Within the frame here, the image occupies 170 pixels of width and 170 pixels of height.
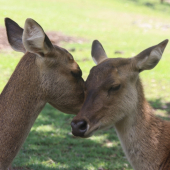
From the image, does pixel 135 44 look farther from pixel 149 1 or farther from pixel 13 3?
pixel 149 1

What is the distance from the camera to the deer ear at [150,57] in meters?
3.67

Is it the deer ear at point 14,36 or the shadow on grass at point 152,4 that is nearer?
the deer ear at point 14,36

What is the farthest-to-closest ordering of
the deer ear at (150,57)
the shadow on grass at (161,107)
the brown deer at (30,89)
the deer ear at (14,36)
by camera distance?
the shadow on grass at (161,107) → the deer ear at (14,36) → the deer ear at (150,57) → the brown deer at (30,89)

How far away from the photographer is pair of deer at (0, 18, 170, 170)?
3.59 metres

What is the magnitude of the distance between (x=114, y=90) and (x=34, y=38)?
1083 millimetres

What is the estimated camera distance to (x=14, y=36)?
4301 mm

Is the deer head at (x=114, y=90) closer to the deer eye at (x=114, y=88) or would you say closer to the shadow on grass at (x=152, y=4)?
the deer eye at (x=114, y=88)

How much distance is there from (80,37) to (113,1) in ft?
54.9

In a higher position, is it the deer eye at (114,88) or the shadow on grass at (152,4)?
the deer eye at (114,88)

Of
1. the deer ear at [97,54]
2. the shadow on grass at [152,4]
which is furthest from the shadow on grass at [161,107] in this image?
the shadow on grass at [152,4]

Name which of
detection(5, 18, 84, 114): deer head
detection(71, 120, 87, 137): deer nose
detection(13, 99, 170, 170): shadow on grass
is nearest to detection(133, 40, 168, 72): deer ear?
detection(5, 18, 84, 114): deer head

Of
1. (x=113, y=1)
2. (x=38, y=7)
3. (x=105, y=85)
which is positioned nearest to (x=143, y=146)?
(x=105, y=85)

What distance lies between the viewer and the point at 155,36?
20.3 metres

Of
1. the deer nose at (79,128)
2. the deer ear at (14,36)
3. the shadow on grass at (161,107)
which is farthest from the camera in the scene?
the shadow on grass at (161,107)
